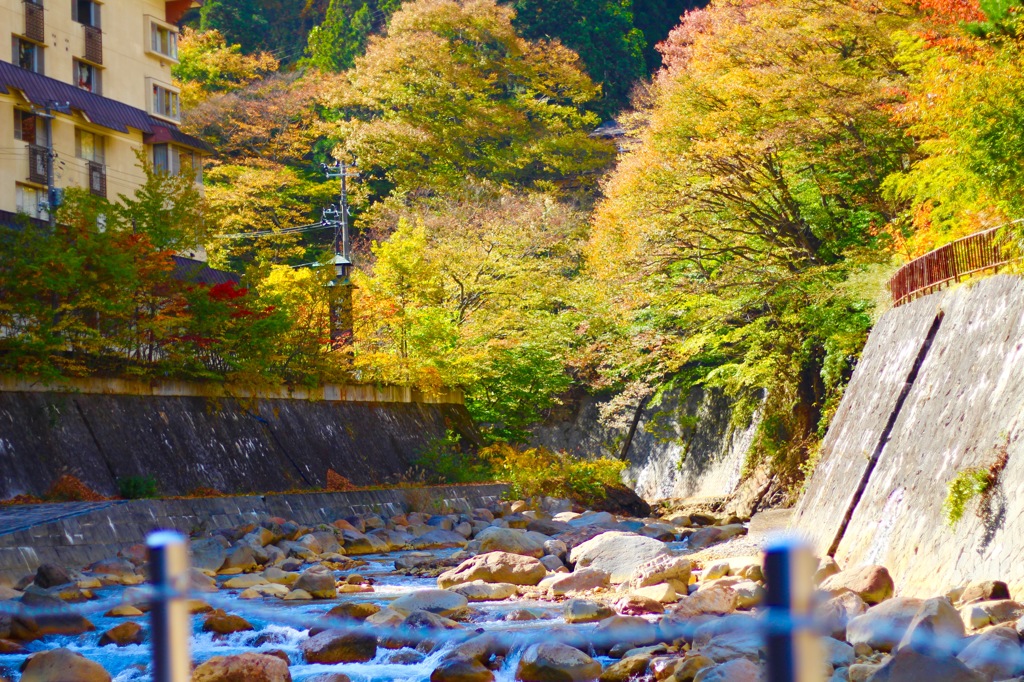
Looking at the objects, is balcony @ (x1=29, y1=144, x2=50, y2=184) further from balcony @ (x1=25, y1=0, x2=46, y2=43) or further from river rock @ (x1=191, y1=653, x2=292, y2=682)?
river rock @ (x1=191, y1=653, x2=292, y2=682)

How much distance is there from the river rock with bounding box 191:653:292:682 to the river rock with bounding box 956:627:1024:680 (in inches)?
190

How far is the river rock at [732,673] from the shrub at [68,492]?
35.7 ft

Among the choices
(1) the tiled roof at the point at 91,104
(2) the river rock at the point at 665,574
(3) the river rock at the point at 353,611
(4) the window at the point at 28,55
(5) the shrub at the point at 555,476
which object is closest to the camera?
(3) the river rock at the point at 353,611

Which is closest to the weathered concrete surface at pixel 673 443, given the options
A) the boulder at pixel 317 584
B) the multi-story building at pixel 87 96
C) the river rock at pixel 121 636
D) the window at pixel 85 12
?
the multi-story building at pixel 87 96

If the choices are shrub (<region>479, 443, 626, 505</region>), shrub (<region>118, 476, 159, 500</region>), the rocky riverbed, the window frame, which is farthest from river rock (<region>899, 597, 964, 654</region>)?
the window frame

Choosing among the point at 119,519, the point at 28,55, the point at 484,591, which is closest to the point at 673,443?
the point at 484,591

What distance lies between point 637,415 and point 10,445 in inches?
782

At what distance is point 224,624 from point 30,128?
21.5 m

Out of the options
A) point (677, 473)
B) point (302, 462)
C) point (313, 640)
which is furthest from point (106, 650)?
point (677, 473)

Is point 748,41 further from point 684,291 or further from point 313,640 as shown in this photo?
point 313,640

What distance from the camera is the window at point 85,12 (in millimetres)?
29391

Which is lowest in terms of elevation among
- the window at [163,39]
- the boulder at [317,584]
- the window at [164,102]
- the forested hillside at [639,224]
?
the boulder at [317,584]

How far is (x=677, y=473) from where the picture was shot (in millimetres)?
30156

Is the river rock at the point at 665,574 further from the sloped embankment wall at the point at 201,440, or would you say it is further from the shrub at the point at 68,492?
the sloped embankment wall at the point at 201,440
